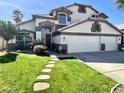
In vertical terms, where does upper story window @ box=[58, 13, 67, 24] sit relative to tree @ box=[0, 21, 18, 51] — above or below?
above

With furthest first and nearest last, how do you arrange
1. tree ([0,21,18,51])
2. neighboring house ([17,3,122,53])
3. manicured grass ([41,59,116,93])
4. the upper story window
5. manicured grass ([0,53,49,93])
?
the upper story window < neighboring house ([17,3,122,53]) < tree ([0,21,18,51]) < manicured grass ([0,53,49,93]) < manicured grass ([41,59,116,93])

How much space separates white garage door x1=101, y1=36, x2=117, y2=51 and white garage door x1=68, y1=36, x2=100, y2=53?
1456mm

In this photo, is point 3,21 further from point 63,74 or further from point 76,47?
point 63,74

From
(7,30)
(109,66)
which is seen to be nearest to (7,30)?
(7,30)

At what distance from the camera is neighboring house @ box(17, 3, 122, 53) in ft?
82.0

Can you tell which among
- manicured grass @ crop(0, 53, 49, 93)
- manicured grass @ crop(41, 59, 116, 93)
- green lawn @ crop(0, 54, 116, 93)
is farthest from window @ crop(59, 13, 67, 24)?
manicured grass @ crop(41, 59, 116, 93)

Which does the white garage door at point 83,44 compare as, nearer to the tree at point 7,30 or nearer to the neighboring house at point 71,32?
the neighboring house at point 71,32

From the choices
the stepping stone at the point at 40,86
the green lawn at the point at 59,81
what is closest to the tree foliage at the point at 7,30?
the green lawn at the point at 59,81

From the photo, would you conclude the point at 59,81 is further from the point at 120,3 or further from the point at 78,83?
the point at 120,3

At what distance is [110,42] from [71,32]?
7.44 metres

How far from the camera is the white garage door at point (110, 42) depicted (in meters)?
27.8

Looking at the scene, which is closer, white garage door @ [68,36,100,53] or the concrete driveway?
the concrete driveway

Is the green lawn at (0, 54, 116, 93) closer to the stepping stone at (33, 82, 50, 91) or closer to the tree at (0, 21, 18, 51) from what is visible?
the stepping stone at (33, 82, 50, 91)

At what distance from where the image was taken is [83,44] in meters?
26.1
